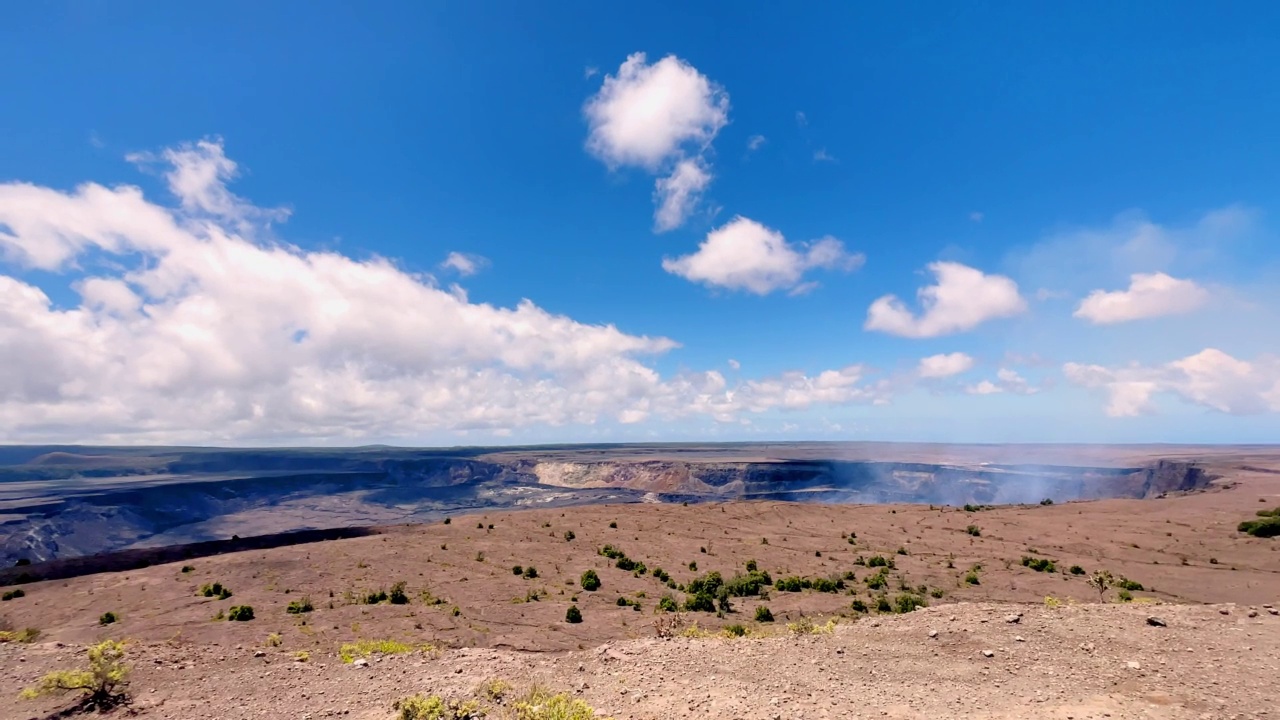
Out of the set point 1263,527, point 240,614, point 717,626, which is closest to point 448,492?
point 240,614

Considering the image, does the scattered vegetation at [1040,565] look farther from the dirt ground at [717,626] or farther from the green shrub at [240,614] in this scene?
the green shrub at [240,614]

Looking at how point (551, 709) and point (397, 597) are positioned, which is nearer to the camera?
point (551, 709)

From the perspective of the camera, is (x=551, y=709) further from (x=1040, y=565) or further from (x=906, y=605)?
(x=1040, y=565)

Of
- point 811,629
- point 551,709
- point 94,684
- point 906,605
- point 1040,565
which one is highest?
point 551,709

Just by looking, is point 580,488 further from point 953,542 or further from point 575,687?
point 575,687

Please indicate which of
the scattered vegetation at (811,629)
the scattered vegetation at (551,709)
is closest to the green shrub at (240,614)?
the scattered vegetation at (551,709)

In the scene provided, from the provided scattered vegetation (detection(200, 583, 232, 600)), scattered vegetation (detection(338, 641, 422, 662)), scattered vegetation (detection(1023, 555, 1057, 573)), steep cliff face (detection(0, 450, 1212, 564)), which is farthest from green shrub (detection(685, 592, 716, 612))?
steep cliff face (detection(0, 450, 1212, 564))

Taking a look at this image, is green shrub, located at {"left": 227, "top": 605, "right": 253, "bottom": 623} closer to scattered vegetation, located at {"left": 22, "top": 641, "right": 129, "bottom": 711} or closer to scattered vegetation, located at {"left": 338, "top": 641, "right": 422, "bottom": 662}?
scattered vegetation, located at {"left": 338, "top": 641, "right": 422, "bottom": 662}
